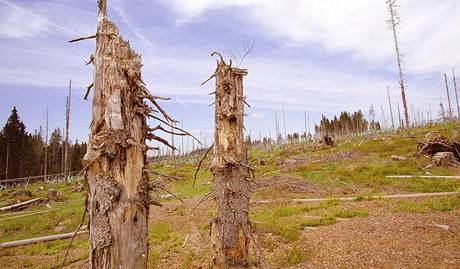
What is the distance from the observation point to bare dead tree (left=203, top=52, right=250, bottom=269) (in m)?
7.21

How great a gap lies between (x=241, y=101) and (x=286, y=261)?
4.72 metres

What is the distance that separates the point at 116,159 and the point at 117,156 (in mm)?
34

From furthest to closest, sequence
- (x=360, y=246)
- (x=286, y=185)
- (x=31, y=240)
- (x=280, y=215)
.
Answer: (x=286, y=185) → (x=31, y=240) → (x=280, y=215) → (x=360, y=246)

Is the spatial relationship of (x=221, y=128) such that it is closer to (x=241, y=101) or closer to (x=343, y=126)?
(x=241, y=101)

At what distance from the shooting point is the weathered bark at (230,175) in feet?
23.7

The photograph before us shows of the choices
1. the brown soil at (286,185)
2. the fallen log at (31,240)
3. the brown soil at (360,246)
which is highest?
the brown soil at (286,185)

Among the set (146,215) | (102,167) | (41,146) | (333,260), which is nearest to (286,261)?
(333,260)

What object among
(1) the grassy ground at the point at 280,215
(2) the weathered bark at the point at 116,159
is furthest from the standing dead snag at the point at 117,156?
→ (1) the grassy ground at the point at 280,215

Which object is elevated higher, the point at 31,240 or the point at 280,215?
the point at 280,215

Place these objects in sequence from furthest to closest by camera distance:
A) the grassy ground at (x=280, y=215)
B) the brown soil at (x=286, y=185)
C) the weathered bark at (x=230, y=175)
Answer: the brown soil at (x=286, y=185)
the grassy ground at (x=280, y=215)
the weathered bark at (x=230, y=175)

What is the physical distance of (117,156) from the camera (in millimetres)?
3385

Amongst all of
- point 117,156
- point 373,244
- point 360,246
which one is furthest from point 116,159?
point 373,244

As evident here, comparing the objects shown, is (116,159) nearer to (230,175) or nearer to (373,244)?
(230,175)

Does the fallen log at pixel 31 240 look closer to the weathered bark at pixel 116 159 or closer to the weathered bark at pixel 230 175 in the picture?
the weathered bark at pixel 230 175
